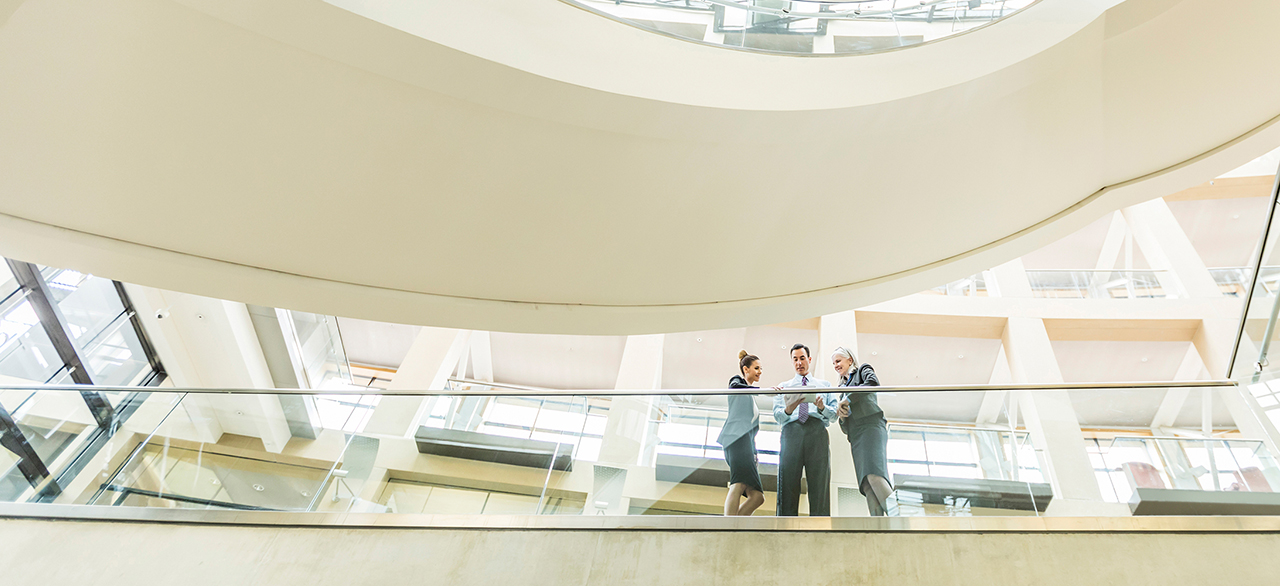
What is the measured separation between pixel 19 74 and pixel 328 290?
94.5 inches

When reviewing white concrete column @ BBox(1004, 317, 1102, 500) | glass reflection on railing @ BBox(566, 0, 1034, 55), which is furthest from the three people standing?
glass reflection on railing @ BBox(566, 0, 1034, 55)

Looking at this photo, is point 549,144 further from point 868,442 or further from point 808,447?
point 868,442

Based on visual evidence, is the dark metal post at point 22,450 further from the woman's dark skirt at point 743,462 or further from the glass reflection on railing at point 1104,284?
the glass reflection on railing at point 1104,284

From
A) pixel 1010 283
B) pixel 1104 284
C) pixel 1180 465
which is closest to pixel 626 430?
pixel 1180 465

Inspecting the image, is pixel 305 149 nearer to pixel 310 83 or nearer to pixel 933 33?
pixel 310 83

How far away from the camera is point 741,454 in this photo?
4.61 m

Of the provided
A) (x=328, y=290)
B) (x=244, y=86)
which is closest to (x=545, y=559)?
(x=328, y=290)

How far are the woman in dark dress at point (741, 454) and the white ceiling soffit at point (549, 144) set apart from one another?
1608 mm

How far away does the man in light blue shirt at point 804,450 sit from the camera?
4375mm

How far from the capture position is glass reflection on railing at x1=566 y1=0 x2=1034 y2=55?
15.9ft

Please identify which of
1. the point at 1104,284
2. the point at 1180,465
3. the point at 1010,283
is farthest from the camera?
the point at 1104,284

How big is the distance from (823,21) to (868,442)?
2.78m

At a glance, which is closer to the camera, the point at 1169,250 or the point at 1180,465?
the point at 1180,465

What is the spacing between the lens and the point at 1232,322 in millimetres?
12234
